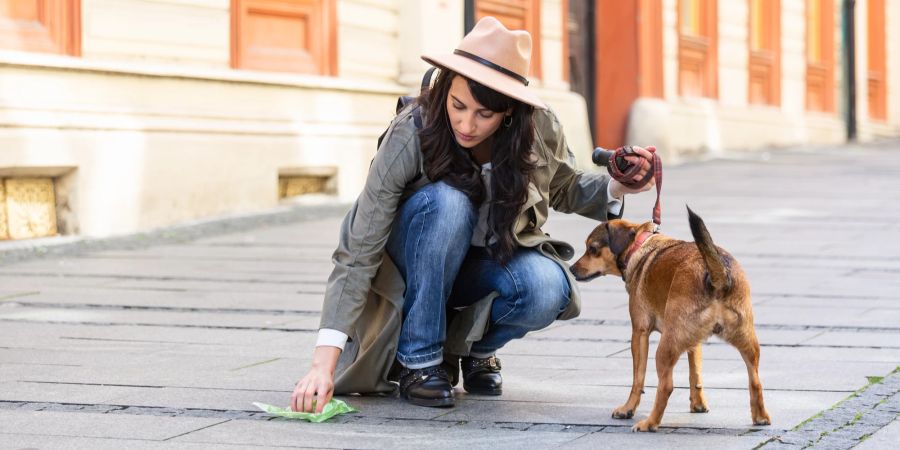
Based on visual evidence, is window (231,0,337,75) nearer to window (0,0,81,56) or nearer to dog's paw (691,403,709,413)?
window (0,0,81,56)

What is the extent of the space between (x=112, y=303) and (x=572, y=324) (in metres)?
2.22

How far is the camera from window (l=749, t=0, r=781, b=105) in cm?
2239

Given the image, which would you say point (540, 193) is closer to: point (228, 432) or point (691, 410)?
point (691, 410)

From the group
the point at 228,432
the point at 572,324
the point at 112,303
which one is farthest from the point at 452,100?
the point at 112,303

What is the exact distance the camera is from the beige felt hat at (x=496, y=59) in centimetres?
419

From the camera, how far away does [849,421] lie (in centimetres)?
426

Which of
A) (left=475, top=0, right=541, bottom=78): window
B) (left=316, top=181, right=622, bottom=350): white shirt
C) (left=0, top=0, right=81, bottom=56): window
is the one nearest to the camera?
(left=316, top=181, right=622, bottom=350): white shirt

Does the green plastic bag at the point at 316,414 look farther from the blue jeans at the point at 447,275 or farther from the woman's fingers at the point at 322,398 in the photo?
the blue jeans at the point at 447,275

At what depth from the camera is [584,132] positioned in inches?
634

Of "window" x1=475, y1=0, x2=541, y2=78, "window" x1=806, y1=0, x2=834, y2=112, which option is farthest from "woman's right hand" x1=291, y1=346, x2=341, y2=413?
"window" x1=806, y1=0, x2=834, y2=112

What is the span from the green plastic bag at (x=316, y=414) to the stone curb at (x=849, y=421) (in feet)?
4.13

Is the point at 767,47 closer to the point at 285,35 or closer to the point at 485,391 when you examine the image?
the point at 285,35

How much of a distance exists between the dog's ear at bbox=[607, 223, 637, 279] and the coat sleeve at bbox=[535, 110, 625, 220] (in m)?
0.21

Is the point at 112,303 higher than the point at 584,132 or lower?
lower
